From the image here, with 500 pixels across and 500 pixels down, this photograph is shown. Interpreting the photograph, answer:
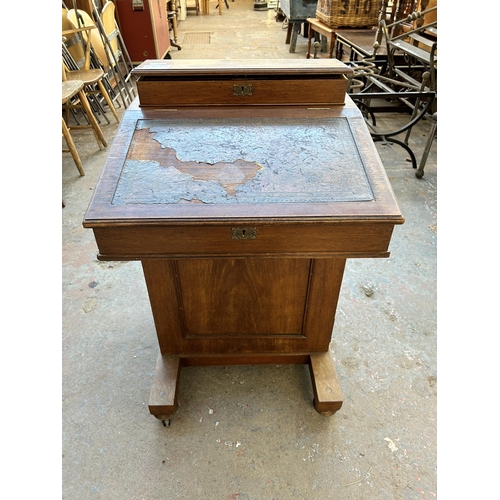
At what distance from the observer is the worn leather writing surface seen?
38.7 inches

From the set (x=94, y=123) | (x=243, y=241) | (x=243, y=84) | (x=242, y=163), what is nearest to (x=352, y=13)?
(x=94, y=123)

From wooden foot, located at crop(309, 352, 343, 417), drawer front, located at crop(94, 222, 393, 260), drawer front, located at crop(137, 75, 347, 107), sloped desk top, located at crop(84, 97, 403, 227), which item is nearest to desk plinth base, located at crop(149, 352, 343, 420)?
wooden foot, located at crop(309, 352, 343, 417)

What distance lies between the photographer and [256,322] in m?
1.49

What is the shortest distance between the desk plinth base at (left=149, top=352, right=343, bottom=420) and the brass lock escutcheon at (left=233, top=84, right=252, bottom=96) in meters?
1.04

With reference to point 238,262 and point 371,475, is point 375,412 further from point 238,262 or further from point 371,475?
point 238,262

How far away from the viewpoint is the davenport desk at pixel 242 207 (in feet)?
3.11

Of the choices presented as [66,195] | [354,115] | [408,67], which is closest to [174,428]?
[354,115]

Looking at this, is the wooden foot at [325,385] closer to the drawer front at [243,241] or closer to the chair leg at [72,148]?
the drawer front at [243,241]

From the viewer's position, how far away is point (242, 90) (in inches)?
52.7

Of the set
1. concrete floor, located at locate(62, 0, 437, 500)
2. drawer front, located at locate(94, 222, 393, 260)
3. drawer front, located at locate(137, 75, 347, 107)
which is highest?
drawer front, located at locate(137, 75, 347, 107)

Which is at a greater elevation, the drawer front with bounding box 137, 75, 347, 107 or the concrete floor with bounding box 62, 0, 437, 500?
the drawer front with bounding box 137, 75, 347, 107

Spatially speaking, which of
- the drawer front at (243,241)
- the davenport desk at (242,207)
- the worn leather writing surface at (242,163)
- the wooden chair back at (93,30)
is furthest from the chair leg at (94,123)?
the drawer front at (243,241)

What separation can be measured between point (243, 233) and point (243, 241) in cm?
3

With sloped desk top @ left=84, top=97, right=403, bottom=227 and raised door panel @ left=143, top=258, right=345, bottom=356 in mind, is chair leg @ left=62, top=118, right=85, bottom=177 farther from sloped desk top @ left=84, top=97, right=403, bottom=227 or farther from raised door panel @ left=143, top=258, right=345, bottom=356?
raised door panel @ left=143, top=258, right=345, bottom=356
